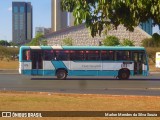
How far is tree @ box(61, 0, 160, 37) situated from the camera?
6.63 meters

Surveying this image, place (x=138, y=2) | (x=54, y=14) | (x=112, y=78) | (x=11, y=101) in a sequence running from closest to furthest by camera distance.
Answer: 1. (x=138, y=2)
2. (x=11, y=101)
3. (x=112, y=78)
4. (x=54, y=14)

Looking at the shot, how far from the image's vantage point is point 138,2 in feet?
21.3

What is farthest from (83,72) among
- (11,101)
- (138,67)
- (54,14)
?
(54,14)

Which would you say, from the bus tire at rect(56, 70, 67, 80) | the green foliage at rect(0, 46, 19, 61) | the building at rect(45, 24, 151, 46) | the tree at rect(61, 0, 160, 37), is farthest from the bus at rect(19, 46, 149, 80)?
the building at rect(45, 24, 151, 46)

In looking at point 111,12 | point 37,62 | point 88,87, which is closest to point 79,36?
point 37,62

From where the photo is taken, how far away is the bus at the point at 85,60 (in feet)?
110

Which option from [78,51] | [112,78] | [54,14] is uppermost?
[54,14]

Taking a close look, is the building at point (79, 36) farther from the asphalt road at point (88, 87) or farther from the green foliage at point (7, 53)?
the asphalt road at point (88, 87)

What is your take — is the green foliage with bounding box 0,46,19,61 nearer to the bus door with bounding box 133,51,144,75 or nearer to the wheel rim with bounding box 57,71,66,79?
the wheel rim with bounding box 57,71,66,79

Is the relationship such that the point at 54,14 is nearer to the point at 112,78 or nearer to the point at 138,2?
the point at 112,78

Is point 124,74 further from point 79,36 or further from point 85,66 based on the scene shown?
point 79,36

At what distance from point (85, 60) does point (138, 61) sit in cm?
412

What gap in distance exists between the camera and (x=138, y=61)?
34562 millimetres

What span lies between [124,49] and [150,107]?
20819mm
